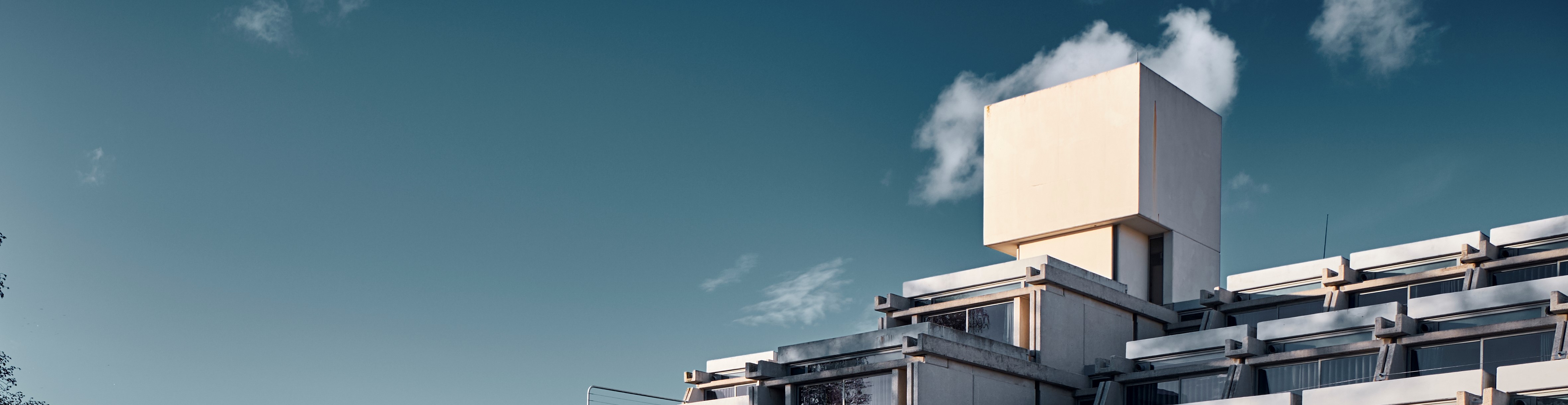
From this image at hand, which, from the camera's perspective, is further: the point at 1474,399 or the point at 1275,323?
the point at 1275,323

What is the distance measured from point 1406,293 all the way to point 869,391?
1744 centimetres

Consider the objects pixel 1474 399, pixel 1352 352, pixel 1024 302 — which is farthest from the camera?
pixel 1024 302

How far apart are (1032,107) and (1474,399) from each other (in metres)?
25.4

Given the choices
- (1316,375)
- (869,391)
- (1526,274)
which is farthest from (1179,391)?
(1526,274)

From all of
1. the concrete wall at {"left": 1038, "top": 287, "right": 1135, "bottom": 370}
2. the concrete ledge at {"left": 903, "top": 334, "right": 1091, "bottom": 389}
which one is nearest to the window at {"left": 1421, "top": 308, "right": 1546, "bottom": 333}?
the concrete wall at {"left": 1038, "top": 287, "right": 1135, "bottom": 370}

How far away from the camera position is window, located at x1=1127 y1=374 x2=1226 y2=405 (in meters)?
47.6

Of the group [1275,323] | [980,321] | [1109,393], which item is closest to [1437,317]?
[1275,323]

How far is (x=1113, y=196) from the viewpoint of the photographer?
5766 cm

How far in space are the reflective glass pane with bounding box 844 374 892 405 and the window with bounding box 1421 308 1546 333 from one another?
49.6ft

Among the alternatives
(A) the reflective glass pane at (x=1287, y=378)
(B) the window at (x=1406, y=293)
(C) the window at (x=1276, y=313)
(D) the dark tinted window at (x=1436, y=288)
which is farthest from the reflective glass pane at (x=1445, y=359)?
(C) the window at (x=1276, y=313)

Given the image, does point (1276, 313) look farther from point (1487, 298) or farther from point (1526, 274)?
point (1487, 298)

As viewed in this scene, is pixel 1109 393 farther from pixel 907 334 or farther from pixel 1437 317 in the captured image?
pixel 1437 317

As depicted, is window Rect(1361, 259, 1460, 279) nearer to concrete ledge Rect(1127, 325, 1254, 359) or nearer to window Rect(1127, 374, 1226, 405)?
concrete ledge Rect(1127, 325, 1254, 359)

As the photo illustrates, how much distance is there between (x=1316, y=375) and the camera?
45531 mm
